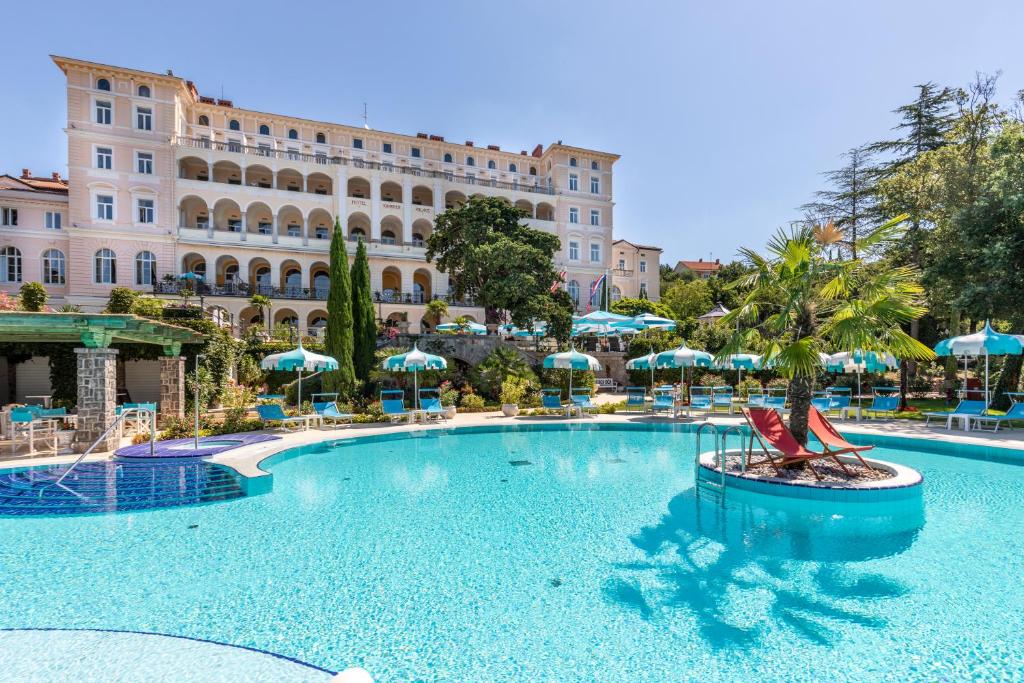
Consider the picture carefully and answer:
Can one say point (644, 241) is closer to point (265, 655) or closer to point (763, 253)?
point (763, 253)

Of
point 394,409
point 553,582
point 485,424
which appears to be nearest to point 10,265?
point 394,409

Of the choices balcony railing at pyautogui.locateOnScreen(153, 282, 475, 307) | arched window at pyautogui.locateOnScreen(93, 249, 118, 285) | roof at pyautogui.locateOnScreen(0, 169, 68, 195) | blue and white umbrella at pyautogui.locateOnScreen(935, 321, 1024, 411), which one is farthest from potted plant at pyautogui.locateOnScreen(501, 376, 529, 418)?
roof at pyautogui.locateOnScreen(0, 169, 68, 195)

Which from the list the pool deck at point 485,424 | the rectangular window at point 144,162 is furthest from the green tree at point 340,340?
the rectangular window at point 144,162

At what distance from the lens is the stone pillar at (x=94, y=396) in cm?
1057

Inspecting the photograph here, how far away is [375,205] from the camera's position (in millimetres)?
35406

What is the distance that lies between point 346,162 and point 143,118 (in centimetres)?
1183

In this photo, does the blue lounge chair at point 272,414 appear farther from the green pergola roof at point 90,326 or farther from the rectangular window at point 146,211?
the rectangular window at point 146,211

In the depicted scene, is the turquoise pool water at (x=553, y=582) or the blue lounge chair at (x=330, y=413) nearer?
the turquoise pool water at (x=553, y=582)

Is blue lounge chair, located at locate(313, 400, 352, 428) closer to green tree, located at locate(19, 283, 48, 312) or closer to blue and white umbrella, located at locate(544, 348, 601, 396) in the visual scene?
blue and white umbrella, located at locate(544, 348, 601, 396)

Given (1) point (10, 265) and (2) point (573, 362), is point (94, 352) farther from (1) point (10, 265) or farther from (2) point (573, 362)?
(1) point (10, 265)

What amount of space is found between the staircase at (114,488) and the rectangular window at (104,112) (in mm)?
29787

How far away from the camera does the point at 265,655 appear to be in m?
3.75

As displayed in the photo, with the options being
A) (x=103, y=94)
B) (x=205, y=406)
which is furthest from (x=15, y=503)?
(x=103, y=94)

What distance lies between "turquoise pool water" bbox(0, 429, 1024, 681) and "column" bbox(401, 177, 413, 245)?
98.2 feet
